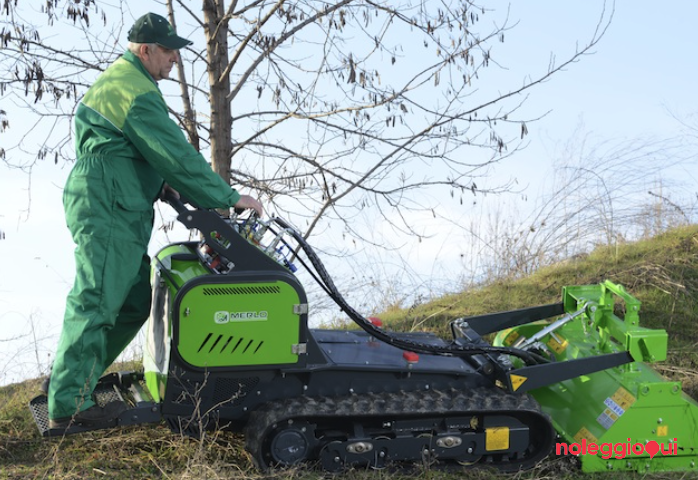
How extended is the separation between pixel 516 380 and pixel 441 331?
7.76 ft

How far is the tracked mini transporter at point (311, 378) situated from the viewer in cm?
444

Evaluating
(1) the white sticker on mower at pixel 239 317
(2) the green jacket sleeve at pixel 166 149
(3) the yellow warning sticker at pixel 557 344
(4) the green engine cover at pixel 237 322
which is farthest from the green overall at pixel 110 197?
(3) the yellow warning sticker at pixel 557 344

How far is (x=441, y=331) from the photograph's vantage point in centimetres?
728

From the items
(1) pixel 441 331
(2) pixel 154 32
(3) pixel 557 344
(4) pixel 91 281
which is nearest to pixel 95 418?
(4) pixel 91 281

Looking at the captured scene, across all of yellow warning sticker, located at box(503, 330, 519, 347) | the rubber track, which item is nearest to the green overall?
the rubber track

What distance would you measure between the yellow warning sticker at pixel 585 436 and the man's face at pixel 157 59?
3196 mm

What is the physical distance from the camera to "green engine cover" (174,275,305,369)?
14.3 ft

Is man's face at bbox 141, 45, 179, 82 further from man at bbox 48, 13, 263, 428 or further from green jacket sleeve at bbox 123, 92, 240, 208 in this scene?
green jacket sleeve at bbox 123, 92, 240, 208

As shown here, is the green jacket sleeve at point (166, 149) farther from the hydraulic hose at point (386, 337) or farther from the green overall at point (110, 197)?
the hydraulic hose at point (386, 337)

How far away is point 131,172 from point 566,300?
309 centimetres

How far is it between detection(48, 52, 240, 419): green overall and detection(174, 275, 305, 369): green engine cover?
428 millimetres

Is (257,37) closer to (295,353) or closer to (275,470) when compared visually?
(295,353)

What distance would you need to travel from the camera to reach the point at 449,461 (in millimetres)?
4867

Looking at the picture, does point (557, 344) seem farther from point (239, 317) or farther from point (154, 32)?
point (154, 32)
